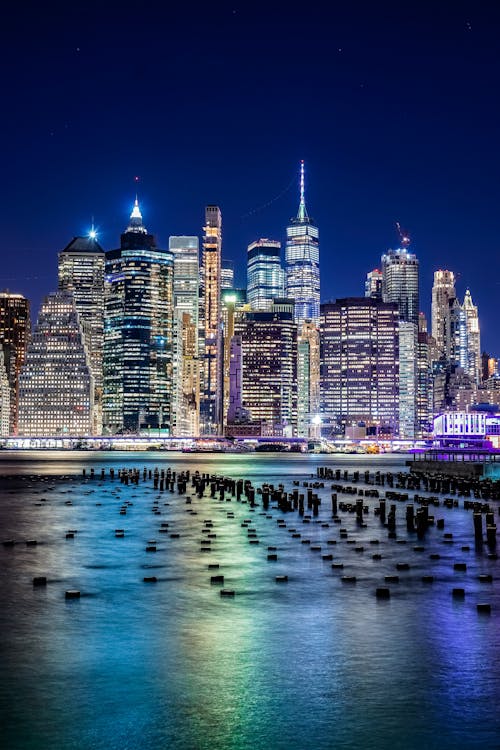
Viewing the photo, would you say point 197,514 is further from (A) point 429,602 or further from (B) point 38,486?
(B) point 38,486

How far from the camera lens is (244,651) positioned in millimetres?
24172

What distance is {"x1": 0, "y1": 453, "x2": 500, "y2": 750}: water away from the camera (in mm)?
17562

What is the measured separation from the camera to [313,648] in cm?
2464

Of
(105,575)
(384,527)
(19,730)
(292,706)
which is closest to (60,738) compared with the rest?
(19,730)

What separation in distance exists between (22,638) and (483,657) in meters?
13.0

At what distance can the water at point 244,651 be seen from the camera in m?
17.6

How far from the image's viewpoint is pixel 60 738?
55.7 ft

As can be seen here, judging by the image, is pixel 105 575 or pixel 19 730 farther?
pixel 105 575

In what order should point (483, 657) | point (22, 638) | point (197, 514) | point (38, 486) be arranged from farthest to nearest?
point (38, 486)
point (197, 514)
point (22, 638)
point (483, 657)

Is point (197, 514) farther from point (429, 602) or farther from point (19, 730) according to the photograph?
point (19, 730)

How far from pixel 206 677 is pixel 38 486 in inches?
3622

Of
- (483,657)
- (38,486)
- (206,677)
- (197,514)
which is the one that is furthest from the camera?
(38,486)

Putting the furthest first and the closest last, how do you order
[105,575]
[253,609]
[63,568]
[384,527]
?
[384,527]
[63,568]
[105,575]
[253,609]

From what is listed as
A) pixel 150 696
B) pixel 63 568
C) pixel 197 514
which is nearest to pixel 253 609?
pixel 150 696
